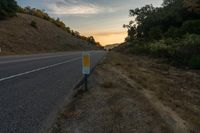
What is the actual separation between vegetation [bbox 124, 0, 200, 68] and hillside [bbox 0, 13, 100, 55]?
16961mm

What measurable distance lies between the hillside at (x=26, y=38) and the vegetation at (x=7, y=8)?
3.25ft

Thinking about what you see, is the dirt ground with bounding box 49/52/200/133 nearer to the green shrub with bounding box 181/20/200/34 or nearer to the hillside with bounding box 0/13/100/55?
the green shrub with bounding box 181/20/200/34

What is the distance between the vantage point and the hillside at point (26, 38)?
4272 centimetres

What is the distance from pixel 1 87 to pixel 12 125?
3498 millimetres

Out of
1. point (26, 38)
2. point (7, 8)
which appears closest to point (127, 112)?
point (26, 38)

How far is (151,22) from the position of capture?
155ft

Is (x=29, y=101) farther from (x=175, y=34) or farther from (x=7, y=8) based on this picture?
(x=7, y=8)

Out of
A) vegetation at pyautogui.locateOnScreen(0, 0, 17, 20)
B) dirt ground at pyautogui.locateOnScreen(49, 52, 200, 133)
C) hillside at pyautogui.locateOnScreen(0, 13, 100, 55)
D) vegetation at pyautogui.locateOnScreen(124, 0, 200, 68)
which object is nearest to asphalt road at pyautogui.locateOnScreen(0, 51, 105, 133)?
dirt ground at pyautogui.locateOnScreen(49, 52, 200, 133)

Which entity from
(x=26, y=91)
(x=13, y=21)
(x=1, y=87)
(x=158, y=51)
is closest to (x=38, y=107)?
(x=26, y=91)

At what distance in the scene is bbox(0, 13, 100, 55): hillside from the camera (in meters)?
42.7

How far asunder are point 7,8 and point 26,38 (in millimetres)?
7783

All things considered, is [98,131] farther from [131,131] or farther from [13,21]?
[13,21]

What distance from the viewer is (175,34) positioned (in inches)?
1268

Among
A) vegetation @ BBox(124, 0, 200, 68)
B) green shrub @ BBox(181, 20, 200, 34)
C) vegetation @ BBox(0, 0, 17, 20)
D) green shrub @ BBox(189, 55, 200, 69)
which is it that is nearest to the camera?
green shrub @ BBox(189, 55, 200, 69)
